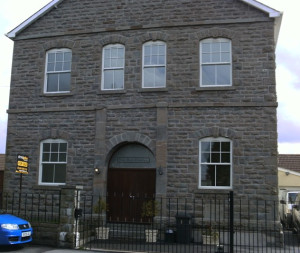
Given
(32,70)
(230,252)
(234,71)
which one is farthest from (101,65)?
(230,252)

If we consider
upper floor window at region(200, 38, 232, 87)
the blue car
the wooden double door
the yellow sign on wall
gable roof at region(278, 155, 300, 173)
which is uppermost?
upper floor window at region(200, 38, 232, 87)

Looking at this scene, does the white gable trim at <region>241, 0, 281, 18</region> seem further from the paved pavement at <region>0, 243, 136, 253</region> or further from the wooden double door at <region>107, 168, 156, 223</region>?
the paved pavement at <region>0, 243, 136, 253</region>

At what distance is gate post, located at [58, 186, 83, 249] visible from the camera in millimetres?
11641

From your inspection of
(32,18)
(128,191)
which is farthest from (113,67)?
(128,191)

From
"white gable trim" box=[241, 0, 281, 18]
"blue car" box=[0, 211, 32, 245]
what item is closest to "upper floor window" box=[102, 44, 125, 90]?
"white gable trim" box=[241, 0, 281, 18]

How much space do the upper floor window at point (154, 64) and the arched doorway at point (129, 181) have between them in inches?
94.7

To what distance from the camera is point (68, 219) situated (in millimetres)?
11750

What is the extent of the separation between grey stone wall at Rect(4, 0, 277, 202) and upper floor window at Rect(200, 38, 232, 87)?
247 millimetres

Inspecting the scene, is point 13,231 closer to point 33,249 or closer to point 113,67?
point 33,249

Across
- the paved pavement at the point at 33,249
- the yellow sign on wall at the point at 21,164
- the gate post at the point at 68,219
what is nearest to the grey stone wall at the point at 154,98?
the yellow sign on wall at the point at 21,164

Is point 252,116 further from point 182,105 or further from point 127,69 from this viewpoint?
point 127,69

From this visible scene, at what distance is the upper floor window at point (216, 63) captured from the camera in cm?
1435

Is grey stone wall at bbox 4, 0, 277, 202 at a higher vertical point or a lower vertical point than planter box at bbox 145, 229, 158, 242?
higher

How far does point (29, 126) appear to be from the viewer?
52.1 ft
